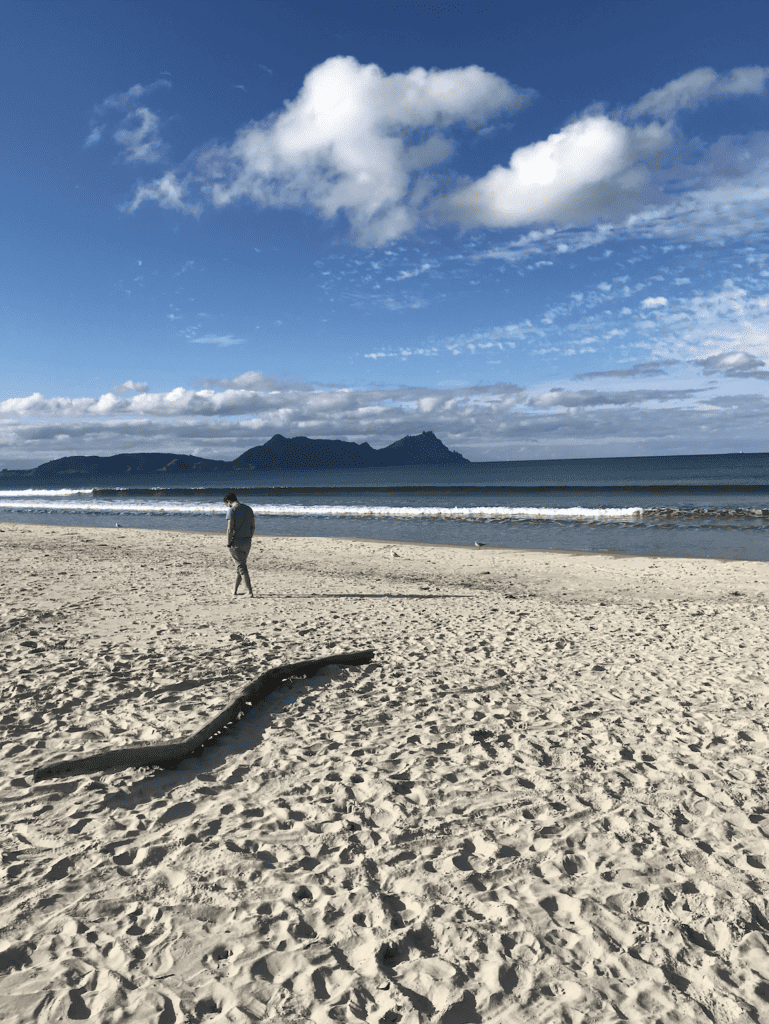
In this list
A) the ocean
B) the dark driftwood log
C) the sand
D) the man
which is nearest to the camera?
the sand

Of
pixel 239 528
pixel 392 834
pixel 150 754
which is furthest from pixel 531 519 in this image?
pixel 392 834

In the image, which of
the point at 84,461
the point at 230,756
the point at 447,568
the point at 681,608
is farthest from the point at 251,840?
the point at 84,461

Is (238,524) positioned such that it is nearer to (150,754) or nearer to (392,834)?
(150,754)

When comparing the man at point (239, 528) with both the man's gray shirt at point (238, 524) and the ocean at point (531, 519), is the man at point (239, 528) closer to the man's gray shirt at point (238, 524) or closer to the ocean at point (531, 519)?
the man's gray shirt at point (238, 524)

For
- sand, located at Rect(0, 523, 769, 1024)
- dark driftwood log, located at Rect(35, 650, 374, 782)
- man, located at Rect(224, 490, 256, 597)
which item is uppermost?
man, located at Rect(224, 490, 256, 597)

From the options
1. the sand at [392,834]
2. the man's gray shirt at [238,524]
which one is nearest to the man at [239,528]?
the man's gray shirt at [238,524]

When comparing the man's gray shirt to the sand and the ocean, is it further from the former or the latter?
the ocean

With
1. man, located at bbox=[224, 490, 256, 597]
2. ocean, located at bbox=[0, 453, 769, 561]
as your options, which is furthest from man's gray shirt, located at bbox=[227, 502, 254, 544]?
ocean, located at bbox=[0, 453, 769, 561]

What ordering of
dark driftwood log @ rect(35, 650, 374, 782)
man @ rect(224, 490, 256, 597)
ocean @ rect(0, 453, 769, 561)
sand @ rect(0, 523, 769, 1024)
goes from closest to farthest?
sand @ rect(0, 523, 769, 1024), dark driftwood log @ rect(35, 650, 374, 782), man @ rect(224, 490, 256, 597), ocean @ rect(0, 453, 769, 561)

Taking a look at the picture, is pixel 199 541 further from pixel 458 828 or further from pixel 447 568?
pixel 458 828

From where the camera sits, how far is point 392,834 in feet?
13.6

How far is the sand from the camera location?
296 cm

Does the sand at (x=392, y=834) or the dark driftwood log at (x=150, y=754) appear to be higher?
the dark driftwood log at (x=150, y=754)

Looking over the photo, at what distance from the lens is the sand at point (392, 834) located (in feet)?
9.70
